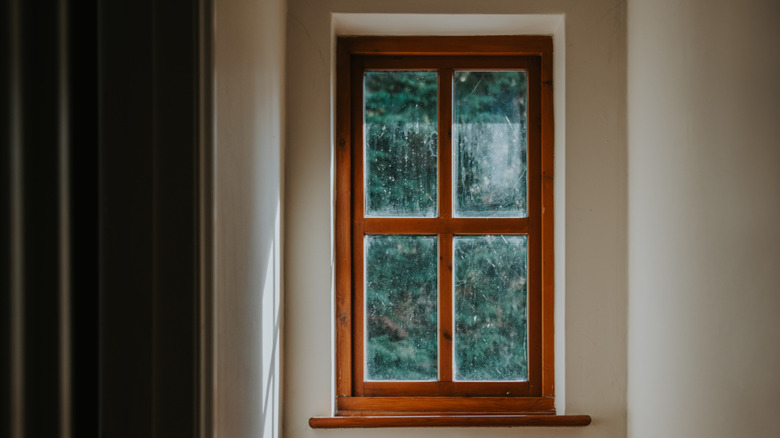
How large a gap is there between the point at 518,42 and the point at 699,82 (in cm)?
85

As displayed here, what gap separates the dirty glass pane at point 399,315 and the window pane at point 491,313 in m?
0.10

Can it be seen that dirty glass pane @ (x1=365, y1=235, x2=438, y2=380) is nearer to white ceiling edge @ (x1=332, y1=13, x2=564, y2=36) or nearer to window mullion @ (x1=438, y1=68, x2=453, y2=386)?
window mullion @ (x1=438, y1=68, x2=453, y2=386)

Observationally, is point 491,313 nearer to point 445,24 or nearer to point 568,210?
point 568,210

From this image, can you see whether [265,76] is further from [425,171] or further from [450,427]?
[450,427]

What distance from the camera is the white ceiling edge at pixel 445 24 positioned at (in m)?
2.11

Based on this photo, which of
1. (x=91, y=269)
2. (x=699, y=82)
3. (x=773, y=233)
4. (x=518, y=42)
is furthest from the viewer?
(x=518, y=42)

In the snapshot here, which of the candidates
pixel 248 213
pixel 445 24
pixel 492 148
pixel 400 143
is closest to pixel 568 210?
pixel 492 148

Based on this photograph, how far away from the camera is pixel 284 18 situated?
206 centimetres

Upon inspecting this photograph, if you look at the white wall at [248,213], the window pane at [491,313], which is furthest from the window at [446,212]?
the white wall at [248,213]

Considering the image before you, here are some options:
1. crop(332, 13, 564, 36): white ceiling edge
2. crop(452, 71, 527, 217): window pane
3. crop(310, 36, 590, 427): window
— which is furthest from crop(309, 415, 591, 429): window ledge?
crop(332, 13, 564, 36): white ceiling edge

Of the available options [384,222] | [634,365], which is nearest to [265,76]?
[384,222]

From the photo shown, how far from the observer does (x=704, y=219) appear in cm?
147

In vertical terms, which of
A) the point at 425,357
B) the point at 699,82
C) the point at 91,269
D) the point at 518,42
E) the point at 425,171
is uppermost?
the point at 518,42

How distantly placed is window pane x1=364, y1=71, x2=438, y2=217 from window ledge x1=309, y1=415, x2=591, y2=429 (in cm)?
70
